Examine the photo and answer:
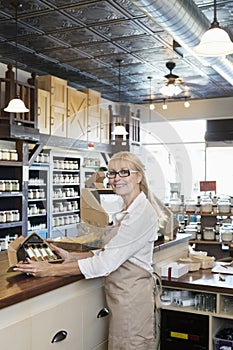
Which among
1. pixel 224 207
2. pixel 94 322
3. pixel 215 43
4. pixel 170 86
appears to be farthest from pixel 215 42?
pixel 224 207

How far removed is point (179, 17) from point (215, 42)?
2.20ft

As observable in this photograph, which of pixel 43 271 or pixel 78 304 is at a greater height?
pixel 43 271

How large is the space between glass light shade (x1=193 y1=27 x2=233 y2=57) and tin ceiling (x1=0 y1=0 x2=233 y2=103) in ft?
1.55

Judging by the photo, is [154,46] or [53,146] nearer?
[154,46]

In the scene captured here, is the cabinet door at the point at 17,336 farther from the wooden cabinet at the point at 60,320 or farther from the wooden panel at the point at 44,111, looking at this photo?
the wooden panel at the point at 44,111

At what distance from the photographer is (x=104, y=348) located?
2189mm

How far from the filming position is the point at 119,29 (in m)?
4.91

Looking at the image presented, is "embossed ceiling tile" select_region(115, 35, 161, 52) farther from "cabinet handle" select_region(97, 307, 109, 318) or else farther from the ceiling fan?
"cabinet handle" select_region(97, 307, 109, 318)

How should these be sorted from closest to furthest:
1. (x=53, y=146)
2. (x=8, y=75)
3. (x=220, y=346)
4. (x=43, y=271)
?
(x=43, y=271) → (x=220, y=346) → (x=8, y=75) → (x=53, y=146)

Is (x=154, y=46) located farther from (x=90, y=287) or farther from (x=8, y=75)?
(x=90, y=287)

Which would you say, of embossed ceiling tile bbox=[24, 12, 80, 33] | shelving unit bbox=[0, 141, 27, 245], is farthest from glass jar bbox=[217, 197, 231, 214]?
embossed ceiling tile bbox=[24, 12, 80, 33]

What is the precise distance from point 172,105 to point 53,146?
12.9 ft

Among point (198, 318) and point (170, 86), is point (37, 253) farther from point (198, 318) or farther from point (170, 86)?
point (170, 86)

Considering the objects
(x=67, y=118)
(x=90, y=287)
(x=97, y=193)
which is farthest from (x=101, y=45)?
(x=90, y=287)
